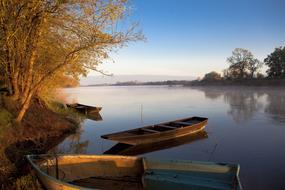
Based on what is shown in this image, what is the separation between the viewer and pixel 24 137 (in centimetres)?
1063

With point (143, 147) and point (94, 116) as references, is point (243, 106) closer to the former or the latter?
point (94, 116)

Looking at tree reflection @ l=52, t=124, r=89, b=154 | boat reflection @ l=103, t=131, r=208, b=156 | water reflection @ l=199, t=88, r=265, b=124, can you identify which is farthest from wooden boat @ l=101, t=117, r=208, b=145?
water reflection @ l=199, t=88, r=265, b=124

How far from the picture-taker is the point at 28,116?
1289 centimetres

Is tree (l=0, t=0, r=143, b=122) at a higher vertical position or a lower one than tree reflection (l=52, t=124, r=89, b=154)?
higher

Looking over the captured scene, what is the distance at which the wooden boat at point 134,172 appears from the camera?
598 centimetres

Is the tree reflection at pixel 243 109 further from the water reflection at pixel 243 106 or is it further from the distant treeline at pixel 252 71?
the distant treeline at pixel 252 71

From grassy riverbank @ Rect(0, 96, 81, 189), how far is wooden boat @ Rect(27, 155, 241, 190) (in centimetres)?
69

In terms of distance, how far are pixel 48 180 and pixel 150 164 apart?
2.64m

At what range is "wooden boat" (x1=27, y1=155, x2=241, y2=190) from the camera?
5.98 meters

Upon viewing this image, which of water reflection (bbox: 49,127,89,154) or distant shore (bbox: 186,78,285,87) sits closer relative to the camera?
water reflection (bbox: 49,127,89,154)

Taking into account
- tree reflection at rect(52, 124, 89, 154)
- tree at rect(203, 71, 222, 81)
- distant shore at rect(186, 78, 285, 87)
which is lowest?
tree reflection at rect(52, 124, 89, 154)

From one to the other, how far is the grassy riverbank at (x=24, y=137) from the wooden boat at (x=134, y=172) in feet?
2.25

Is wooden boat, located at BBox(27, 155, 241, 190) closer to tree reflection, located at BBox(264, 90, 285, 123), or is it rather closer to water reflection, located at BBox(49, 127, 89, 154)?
water reflection, located at BBox(49, 127, 89, 154)

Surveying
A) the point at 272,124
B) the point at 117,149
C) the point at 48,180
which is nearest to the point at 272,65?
the point at 272,124
